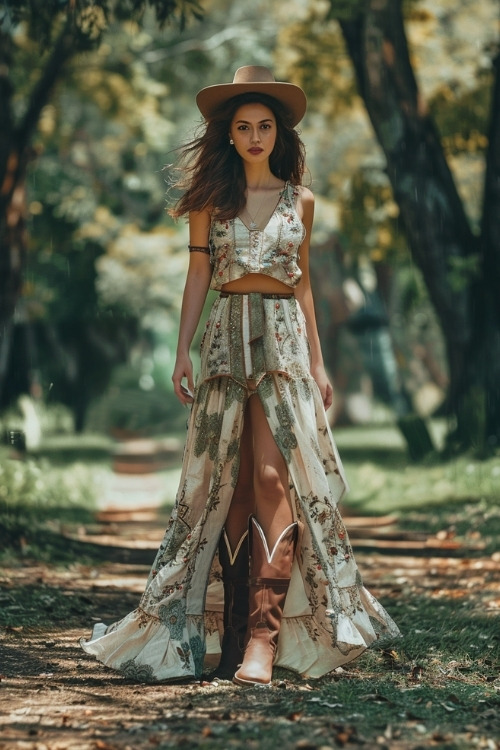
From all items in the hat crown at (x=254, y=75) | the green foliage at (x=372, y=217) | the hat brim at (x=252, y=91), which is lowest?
the hat brim at (x=252, y=91)

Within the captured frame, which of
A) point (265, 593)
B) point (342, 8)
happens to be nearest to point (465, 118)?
point (342, 8)

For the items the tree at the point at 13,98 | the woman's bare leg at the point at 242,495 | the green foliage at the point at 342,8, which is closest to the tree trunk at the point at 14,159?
the tree at the point at 13,98

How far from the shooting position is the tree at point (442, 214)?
39.1 feet

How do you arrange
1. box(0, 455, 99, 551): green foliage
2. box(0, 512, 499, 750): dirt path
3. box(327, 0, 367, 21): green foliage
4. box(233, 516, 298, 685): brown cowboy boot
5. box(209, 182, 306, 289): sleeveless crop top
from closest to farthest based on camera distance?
box(0, 512, 499, 750): dirt path
box(233, 516, 298, 685): brown cowboy boot
box(209, 182, 306, 289): sleeveless crop top
box(0, 455, 99, 551): green foliage
box(327, 0, 367, 21): green foliage

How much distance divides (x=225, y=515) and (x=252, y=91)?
177 centimetres

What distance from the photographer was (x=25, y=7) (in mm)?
8875

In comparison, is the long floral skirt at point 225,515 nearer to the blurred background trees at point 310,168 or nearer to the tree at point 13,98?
the blurred background trees at point 310,168

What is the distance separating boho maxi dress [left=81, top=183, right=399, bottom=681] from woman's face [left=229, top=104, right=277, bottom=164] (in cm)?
21

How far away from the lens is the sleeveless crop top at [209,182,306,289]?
4.88 metres

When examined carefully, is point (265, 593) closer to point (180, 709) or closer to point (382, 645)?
point (180, 709)

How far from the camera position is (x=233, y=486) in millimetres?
4914

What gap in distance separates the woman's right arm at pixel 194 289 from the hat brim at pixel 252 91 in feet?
1.52

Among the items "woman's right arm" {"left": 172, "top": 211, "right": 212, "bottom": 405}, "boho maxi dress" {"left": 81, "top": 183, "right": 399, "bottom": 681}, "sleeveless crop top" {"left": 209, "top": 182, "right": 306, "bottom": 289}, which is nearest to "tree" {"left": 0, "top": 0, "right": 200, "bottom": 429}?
"woman's right arm" {"left": 172, "top": 211, "right": 212, "bottom": 405}

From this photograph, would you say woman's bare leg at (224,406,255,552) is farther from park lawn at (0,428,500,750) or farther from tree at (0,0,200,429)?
tree at (0,0,200,429)
